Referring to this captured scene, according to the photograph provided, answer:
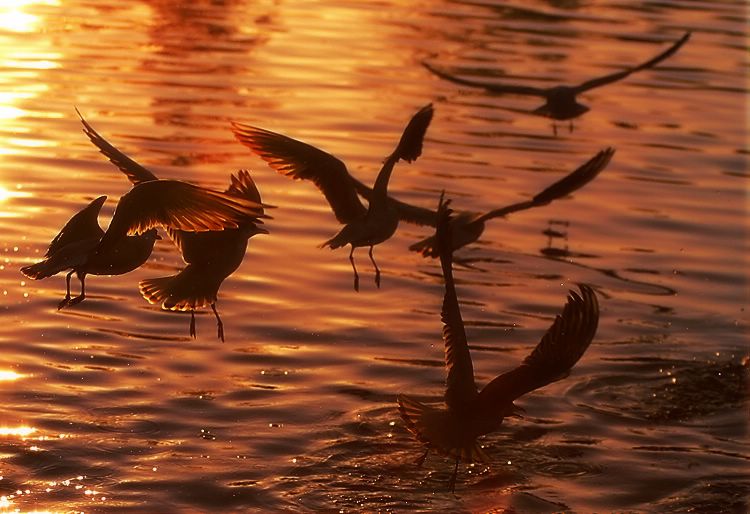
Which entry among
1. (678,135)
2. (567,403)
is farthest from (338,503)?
(678,135)

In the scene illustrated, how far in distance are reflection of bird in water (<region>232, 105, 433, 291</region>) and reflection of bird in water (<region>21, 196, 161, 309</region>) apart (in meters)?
1.47

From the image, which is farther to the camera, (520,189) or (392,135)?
(392,135)

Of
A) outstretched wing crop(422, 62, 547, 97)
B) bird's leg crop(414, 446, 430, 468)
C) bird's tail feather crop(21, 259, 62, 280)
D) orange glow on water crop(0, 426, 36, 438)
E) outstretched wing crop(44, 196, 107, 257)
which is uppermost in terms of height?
outstretched wing crop(422, 62, 547, 97)

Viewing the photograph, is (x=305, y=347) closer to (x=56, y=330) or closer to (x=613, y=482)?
(x=56, y=330)

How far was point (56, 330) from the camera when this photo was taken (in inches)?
513

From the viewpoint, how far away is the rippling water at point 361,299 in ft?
35.4

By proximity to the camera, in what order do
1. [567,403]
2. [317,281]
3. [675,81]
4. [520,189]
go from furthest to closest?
[675,81]
[520,189]
[317,281]
[567,403]

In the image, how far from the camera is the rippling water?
35.4ft

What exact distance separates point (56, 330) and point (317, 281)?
2529 mm

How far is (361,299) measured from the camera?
565 inches

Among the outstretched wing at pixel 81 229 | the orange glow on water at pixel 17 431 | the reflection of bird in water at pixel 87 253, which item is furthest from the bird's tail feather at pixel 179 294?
the orange glow on water at pixel 17 431

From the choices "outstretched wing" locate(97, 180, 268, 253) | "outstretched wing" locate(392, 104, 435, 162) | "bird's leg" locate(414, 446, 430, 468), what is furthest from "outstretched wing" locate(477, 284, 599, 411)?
"outstretched wing" locate(392, 104, 435, 162)

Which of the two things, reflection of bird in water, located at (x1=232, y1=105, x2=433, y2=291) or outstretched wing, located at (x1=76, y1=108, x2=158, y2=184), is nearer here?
outstretched wing, located at (x1=76, y1=108, x2=158, y2=184)

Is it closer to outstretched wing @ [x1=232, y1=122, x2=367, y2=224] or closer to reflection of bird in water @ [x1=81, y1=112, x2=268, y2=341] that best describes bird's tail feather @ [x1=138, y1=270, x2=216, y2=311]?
reflection of bird in water @ [x1=81, y1=112, x2=268, y2=341]
